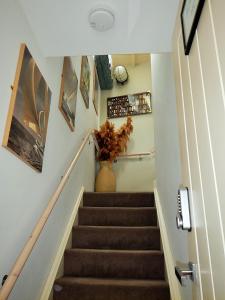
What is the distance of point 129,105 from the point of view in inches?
206

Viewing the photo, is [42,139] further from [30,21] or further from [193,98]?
[193,98]

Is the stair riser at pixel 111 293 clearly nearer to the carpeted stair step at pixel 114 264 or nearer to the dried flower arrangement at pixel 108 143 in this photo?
the carpeted stair step at pixel 114 264

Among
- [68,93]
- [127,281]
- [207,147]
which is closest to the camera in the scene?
[207,147]

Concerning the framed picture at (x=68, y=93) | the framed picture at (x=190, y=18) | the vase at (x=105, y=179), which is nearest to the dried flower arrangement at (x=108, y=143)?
the vase at (x=105, y=179)

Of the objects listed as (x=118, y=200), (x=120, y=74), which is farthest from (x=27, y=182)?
(x=120, y=74)

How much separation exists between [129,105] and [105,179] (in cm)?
189

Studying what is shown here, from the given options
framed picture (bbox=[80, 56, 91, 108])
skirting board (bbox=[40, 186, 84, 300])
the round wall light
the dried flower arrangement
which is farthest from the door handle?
the round wall light

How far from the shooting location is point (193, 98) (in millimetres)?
873

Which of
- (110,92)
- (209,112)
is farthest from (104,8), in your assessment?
(110,92)

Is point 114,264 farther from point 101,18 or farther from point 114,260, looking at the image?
point 101,18

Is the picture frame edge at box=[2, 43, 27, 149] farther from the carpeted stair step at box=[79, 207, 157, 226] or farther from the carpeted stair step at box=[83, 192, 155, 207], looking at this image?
the carpeted stair step at box=[83, 192, 155, 207]

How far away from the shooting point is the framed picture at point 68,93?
2457 mm

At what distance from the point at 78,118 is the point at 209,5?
276 cm

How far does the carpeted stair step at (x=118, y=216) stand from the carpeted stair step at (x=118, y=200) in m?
0.34
